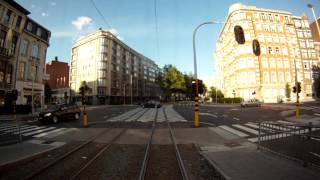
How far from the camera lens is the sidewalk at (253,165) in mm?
5348

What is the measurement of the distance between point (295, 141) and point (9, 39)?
36.0 meters

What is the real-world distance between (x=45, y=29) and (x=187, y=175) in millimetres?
43442

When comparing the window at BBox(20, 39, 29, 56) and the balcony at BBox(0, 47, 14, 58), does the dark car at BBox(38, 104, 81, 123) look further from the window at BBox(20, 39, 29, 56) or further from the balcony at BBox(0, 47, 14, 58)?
the window at BBox(20, 39, 29, 56)

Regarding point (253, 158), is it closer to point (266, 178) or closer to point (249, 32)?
point (266, 178)

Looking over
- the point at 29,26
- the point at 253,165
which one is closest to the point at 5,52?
the point at 29,26

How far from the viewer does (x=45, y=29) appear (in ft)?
134

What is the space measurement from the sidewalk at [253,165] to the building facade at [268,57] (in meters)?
51.7

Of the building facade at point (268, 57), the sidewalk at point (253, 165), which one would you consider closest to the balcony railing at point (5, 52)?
the sidewalk at point (253, 165)

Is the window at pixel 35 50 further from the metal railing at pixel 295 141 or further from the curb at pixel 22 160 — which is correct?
the metal railing at pixel 295 141

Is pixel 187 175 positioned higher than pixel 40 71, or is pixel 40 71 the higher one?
pixel 40 71

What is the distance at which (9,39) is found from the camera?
31.1 meters

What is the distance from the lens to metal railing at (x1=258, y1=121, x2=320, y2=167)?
586 cm

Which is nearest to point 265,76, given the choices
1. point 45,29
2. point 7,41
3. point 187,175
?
point 45,29

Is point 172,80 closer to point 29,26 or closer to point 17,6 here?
point 29,26
